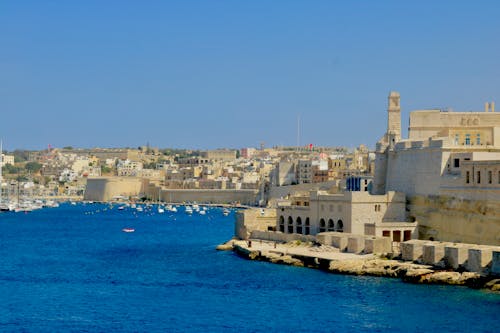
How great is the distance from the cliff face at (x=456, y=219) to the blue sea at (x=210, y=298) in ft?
17.5

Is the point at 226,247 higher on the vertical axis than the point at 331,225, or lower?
lower

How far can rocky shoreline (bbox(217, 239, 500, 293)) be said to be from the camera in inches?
1277

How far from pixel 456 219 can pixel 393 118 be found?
36.7 ft

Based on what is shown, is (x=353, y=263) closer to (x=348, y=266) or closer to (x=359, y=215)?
(x=348, y=266)

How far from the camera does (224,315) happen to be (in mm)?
29078

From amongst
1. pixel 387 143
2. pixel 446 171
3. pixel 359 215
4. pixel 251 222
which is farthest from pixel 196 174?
pixel 446 171

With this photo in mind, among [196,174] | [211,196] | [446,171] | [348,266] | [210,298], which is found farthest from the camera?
[196,174]

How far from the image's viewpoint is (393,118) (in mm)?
49406

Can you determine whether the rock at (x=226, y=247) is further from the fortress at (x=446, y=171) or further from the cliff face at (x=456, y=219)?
the cliff face at (x=456, y=219)

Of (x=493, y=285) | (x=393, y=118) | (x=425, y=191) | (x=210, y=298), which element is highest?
(x=393, y=118)

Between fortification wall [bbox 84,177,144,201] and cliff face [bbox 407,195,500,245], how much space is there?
322 ft

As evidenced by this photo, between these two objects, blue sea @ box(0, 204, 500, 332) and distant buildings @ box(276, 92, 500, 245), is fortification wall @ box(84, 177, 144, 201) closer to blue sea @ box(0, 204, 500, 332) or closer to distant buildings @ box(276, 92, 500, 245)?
distant buildings @ box(276, 92, 500, 245)

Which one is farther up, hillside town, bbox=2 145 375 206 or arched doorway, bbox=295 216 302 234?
hillside town, bbox=2 145 375 206

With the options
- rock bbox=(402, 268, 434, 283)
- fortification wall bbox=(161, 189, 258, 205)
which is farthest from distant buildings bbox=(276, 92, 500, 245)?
fortification wall bbox=(161, 189, 258, 205)
